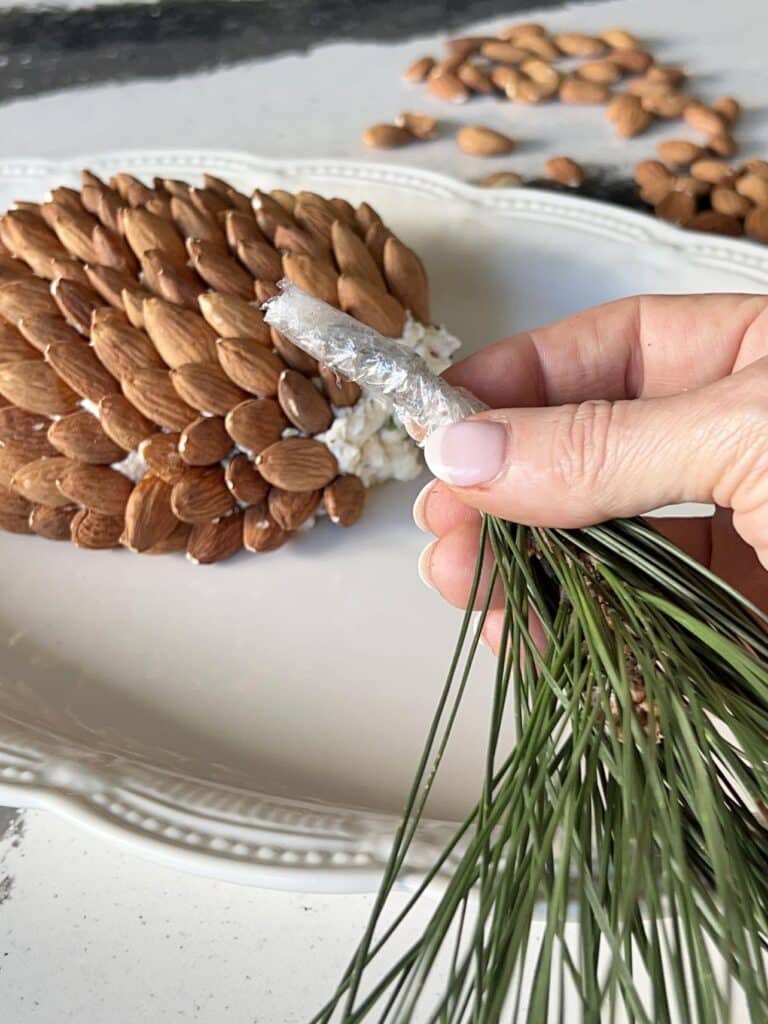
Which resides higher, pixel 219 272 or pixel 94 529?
pixel 219 272

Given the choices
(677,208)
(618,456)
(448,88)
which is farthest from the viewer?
(448,88)

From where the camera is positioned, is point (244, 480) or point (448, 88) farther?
point (448, 88)

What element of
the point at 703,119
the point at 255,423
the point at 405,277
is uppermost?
the point at 703,119

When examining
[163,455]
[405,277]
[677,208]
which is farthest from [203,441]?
[677,208]

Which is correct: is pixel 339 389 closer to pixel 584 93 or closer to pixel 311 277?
pixel 311 277

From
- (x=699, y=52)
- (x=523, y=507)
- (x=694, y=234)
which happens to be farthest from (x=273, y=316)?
(x=699, y=52)

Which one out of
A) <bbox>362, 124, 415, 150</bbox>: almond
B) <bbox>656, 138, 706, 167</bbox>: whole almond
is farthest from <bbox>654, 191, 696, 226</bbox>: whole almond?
<bbox>362, 124, 415, 150</bbox>: almond

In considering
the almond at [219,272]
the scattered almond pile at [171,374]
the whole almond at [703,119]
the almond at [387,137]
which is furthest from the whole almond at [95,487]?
the whole almond at [703,119]

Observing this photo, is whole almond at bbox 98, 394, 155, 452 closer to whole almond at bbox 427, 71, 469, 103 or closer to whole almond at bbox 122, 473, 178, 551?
whole almond at bbox 122, 473, 178, 551

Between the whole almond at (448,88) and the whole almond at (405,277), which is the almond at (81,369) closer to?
the whole almond at (405,277)
